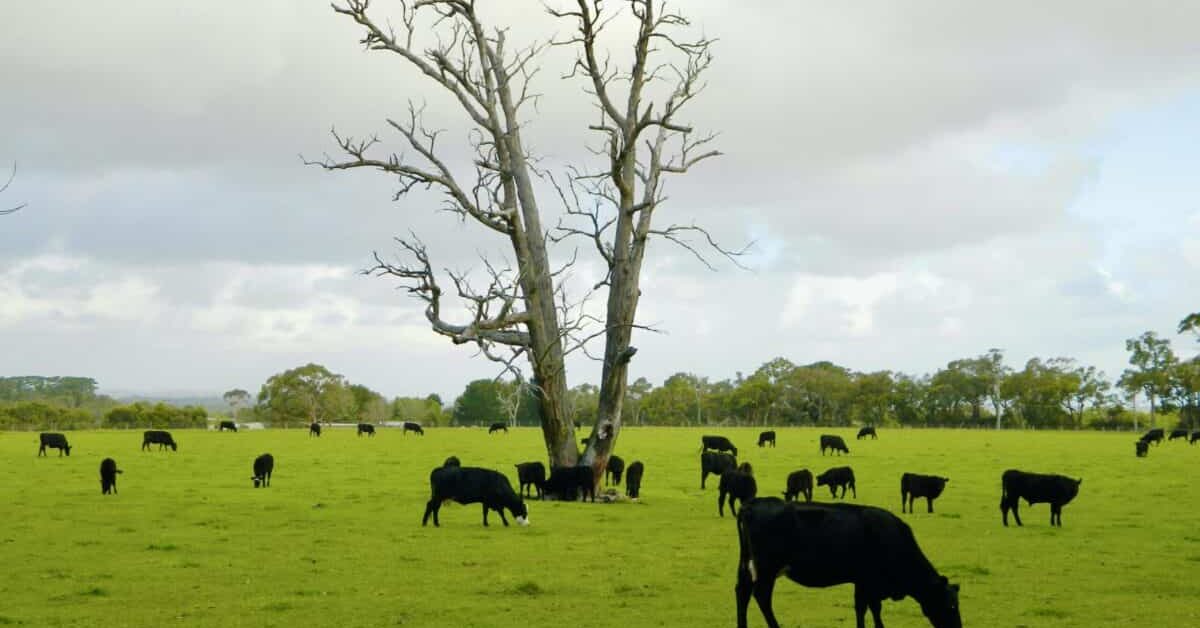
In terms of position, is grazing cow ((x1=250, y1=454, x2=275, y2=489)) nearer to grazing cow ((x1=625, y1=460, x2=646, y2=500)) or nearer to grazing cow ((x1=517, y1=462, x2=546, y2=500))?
grazing cow ((x1=517, y1=462, x2=546, y2=500))

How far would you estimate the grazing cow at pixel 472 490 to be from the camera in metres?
21.8

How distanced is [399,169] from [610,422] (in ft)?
27.8

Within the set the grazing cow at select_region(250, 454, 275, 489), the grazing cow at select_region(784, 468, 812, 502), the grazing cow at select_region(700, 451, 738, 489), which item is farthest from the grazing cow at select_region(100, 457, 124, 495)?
the grazing cow at select_region(784, 468, 812, 502)

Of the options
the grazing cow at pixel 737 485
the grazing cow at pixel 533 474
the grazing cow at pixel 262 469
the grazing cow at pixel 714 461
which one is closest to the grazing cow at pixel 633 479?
the grazing cow at pixel 533 474

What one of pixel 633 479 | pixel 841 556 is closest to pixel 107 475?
pixel 633 479

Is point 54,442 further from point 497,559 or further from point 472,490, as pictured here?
point 497,559

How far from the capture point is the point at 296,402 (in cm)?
13850

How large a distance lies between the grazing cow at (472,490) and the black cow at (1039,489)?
9.75 m

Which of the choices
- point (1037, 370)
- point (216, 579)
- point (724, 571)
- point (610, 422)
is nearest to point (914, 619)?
point (724, 571)

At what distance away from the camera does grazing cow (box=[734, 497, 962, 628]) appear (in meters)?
10.5

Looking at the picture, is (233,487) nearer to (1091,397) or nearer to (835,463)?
(835,463)

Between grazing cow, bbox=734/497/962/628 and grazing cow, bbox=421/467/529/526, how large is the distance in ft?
38.2

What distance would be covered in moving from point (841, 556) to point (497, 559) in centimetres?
803

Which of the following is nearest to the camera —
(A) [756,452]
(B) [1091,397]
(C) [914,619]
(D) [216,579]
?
(C) [914,619]
